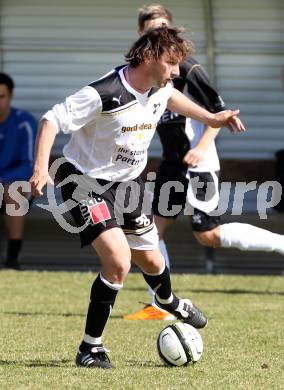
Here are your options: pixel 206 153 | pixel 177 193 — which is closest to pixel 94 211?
pixel 206 153

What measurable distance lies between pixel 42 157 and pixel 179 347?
128cm

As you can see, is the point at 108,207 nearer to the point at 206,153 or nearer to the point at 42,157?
the point at 42,157

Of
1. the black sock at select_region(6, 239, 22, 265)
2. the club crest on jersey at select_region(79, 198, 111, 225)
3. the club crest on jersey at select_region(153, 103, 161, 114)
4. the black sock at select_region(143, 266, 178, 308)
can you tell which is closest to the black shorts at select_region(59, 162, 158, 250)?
the club crest on jersey at select_region(79, 198, 111, 225)

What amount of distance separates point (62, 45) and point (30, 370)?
750cm

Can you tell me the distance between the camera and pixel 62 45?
42.2 ft

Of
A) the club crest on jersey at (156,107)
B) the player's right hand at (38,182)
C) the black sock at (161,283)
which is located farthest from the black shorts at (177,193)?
the player's right hand at (38,182)

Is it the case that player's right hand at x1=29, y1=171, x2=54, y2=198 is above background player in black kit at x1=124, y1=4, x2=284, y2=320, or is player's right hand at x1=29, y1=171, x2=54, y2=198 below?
above

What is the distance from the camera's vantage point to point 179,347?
5.98m

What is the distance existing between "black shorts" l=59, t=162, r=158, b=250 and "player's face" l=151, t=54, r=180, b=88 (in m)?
0.68

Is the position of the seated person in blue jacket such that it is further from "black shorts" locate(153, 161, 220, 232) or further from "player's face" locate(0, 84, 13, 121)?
"black shorts" locate(153, 161, 220, 232)

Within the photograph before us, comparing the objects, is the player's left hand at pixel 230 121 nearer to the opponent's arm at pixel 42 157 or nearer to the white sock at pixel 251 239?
the opponent's arm at pixel 42 157

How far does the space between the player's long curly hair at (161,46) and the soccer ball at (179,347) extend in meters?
1.53

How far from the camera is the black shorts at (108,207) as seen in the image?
6.12 m

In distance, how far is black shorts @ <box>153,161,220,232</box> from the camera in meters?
8.62
